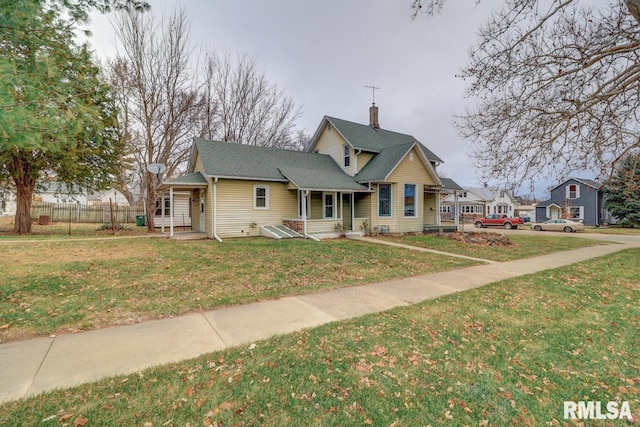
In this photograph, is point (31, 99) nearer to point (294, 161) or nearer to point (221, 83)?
point (294, 161)

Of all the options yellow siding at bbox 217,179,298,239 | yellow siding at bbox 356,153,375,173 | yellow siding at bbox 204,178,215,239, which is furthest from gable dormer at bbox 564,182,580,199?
yellow siding at bbox 204,178,215,239

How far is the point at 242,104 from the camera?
2462 cm

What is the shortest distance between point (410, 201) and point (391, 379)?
1602 centimetres

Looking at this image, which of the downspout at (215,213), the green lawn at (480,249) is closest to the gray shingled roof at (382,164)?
the green lawn at (480,249)

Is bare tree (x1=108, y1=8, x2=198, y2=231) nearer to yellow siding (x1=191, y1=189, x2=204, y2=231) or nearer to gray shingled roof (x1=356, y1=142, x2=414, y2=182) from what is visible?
yellow siding (x1=191, y1=189, x2=204, y2=231)

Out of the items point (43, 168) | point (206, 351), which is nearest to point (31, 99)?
point (206, 351)

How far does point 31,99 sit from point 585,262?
15.6 metres

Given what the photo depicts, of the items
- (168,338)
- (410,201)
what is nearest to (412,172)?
(410,201)

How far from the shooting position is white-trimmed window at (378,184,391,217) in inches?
677

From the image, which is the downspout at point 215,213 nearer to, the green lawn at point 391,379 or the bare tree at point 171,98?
the bare tree at point 171,98

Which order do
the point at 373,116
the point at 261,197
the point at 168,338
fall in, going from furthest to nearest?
the point at 373,116 < the point at 261,197 < the point at 168,338

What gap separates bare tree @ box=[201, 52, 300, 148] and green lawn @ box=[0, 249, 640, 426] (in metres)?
22.7

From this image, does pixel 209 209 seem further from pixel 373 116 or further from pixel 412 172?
pixel 373 116

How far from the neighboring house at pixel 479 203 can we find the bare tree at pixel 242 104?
32361mm
